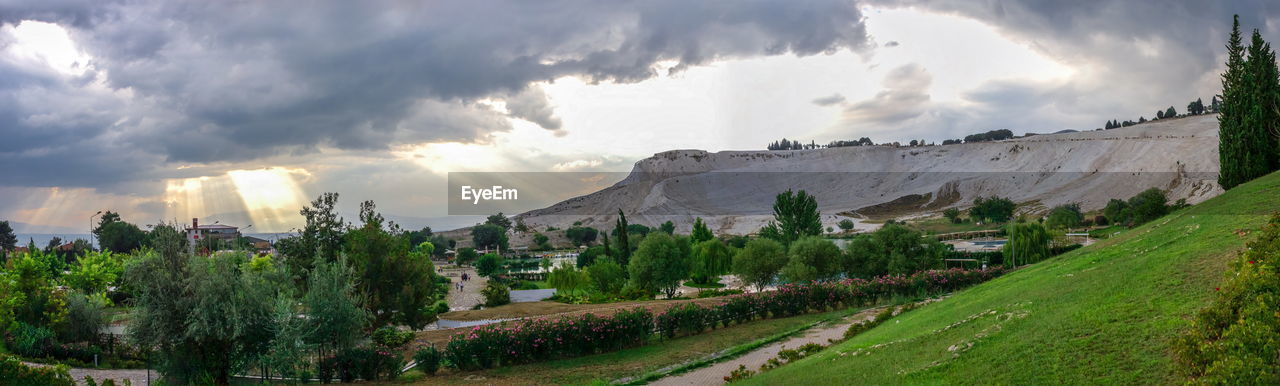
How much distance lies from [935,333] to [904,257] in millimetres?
26844

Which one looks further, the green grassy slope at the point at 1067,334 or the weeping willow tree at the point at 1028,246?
the weeping willow tree at the point at 1028,246

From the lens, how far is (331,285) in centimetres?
1792

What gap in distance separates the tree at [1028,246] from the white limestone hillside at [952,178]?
61108 mm

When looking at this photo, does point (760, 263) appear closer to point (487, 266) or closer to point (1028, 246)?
point (1028, 246)

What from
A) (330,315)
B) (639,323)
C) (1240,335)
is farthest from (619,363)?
(1240,335)

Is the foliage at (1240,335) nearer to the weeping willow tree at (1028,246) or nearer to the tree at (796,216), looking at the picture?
the weeping willow tree at (1028,246)

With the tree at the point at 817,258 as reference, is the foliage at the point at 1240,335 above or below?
above

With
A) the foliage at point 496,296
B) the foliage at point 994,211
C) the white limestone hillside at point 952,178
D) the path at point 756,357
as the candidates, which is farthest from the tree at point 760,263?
the white limestone hillside at point 952,178

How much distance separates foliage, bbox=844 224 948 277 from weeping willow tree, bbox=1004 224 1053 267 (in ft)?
15.8

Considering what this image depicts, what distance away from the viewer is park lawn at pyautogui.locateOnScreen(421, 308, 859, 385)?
56.4 ft

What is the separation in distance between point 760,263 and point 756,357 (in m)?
26.3

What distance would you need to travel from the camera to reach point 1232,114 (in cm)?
3538

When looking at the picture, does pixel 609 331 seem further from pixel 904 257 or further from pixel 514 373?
pixel 904 257

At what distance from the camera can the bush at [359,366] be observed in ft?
56.9
